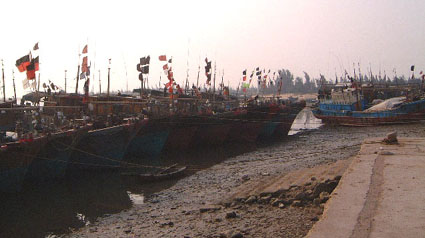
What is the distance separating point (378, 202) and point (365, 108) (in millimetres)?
47137

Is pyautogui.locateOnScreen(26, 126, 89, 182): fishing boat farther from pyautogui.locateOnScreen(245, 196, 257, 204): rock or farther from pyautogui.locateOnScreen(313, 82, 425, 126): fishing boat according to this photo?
pyautogui.locateOnScreen(313, 82, 425, 126): fishing boat

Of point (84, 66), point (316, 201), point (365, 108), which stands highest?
point (84, 66)

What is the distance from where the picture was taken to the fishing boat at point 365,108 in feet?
141

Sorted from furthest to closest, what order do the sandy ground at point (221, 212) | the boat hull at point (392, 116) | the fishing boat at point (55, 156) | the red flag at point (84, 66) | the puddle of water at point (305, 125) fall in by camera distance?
the puddle of water at point (305, 125) → the boat hull at point (392, 116) → the red flag at point (84, 66) → the fishing boat at point (55, 156) → the sandy ground at point (221, 212)

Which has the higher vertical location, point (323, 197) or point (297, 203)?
point (323, 197)

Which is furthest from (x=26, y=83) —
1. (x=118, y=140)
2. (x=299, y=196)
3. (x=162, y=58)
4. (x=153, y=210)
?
(x=299, y=196)

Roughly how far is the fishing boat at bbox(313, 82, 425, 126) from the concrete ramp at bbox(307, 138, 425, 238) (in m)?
32.8

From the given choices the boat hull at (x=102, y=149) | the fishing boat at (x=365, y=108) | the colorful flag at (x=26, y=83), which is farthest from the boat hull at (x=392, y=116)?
the colorful flag at (x=26, y=83)

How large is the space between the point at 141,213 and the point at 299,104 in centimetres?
3918

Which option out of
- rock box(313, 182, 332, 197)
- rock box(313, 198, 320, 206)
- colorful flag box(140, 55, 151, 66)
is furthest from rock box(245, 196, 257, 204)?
colorful flag box(140, 55, 151, 66)

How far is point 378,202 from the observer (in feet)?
27.3

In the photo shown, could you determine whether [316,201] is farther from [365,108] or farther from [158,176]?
[365,108]

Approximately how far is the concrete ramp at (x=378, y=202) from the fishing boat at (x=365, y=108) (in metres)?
32.8

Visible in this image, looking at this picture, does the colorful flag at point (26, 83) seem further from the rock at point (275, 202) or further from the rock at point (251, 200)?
the rock at point (275, 202)
